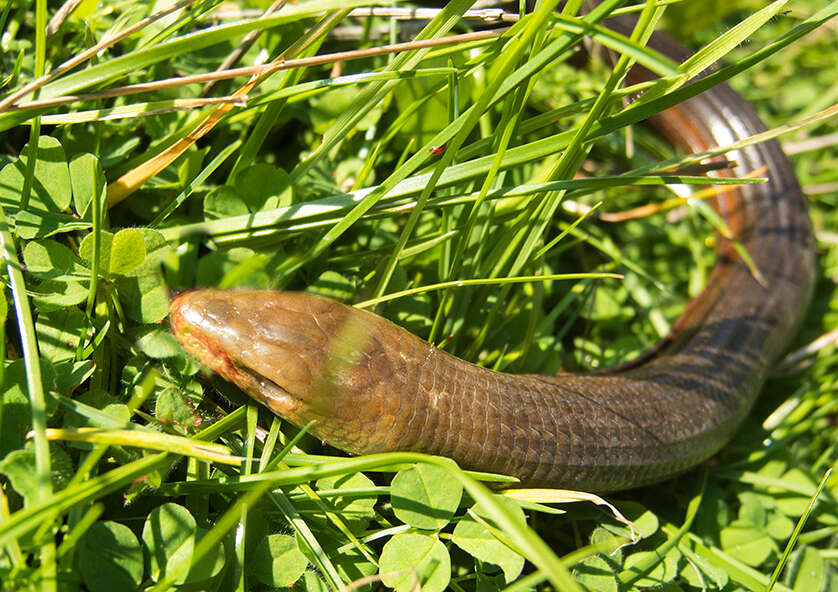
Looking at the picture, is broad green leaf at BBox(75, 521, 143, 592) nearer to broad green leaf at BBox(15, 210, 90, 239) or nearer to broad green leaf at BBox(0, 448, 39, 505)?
broad green leaf at BBox(0, 448, 39, 505)

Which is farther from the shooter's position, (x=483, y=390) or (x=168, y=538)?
(x=483, y=390)

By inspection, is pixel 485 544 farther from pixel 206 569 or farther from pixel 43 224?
pixel 43 224

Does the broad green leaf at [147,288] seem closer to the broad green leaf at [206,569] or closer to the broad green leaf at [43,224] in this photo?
the broad green leaf at [43,224]

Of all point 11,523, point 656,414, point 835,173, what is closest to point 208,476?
point 11,523

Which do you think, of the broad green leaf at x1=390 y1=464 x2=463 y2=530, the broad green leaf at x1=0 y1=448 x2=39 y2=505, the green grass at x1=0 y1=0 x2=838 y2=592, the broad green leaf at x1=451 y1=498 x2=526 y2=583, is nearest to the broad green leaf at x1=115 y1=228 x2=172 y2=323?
the green grass at x1=0 y1=0 x2=838 y2=592

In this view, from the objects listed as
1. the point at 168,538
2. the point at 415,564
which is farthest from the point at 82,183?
the point at 415,564

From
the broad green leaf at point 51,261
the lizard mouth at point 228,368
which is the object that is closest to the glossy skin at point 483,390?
the lizard mouth at point 228,368

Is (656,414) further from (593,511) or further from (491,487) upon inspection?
(491,487)
